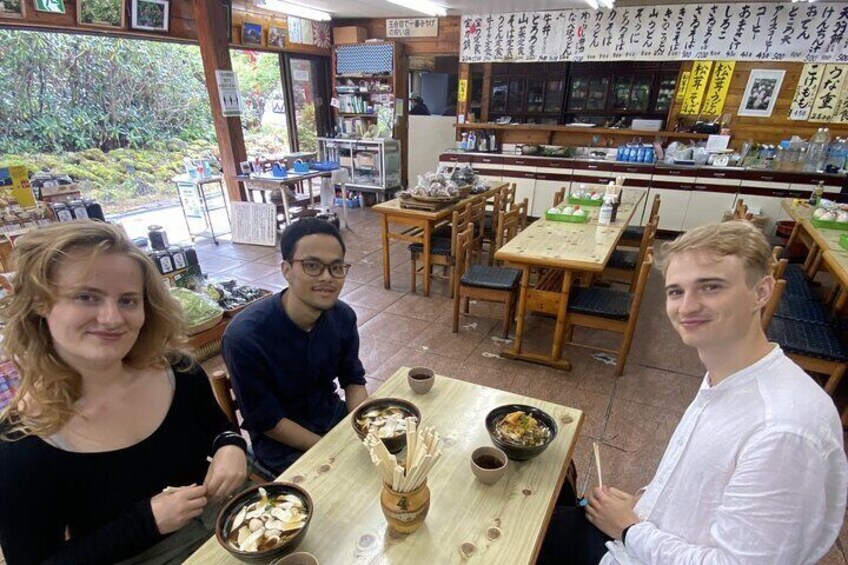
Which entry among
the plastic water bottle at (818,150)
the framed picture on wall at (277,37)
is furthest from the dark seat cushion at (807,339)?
the framed picture on wall at (277,37)

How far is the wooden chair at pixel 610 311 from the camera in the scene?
2.58 m

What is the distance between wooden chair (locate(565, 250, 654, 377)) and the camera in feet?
8.46

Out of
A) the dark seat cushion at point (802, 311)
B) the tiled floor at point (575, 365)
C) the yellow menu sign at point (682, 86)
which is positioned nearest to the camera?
the tiled floor at point (575, 365)

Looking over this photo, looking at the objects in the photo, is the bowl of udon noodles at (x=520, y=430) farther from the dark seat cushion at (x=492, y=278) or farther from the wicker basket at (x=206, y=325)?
the wicker basket at (x=206, y=325)

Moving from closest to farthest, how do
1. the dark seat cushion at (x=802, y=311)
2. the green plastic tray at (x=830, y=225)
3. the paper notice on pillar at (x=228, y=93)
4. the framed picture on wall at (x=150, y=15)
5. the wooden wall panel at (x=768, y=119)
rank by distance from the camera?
the dark seat cushion at (x=802, y=311) → the green plastic tray at (x=830, y=225) → the framed picture on wall at (x=150, y=15) → the paper notice on pillar at (x=228, y=93) → the wooden wall panel at (x=768, y=119)

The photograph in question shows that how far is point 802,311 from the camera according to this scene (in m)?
2.67

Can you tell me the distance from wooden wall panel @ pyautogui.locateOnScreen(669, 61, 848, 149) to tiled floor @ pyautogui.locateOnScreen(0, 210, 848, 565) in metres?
2.98

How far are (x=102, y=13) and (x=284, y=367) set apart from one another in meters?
4.66

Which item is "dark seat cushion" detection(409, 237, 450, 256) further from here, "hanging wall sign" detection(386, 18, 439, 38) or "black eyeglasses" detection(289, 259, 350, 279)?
"hanging wall sign" detection(386, 18, 439, 38)

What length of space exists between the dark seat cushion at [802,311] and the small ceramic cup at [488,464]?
8.24 ft

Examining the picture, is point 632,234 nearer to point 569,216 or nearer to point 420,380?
point 569,216

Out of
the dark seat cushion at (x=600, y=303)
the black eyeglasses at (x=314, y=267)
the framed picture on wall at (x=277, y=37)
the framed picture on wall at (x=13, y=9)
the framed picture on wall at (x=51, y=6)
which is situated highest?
the framed picture on wall at (x=277, y=37)

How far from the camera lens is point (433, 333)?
3.32 meters

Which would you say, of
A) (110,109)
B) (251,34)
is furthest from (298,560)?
(251,34)
